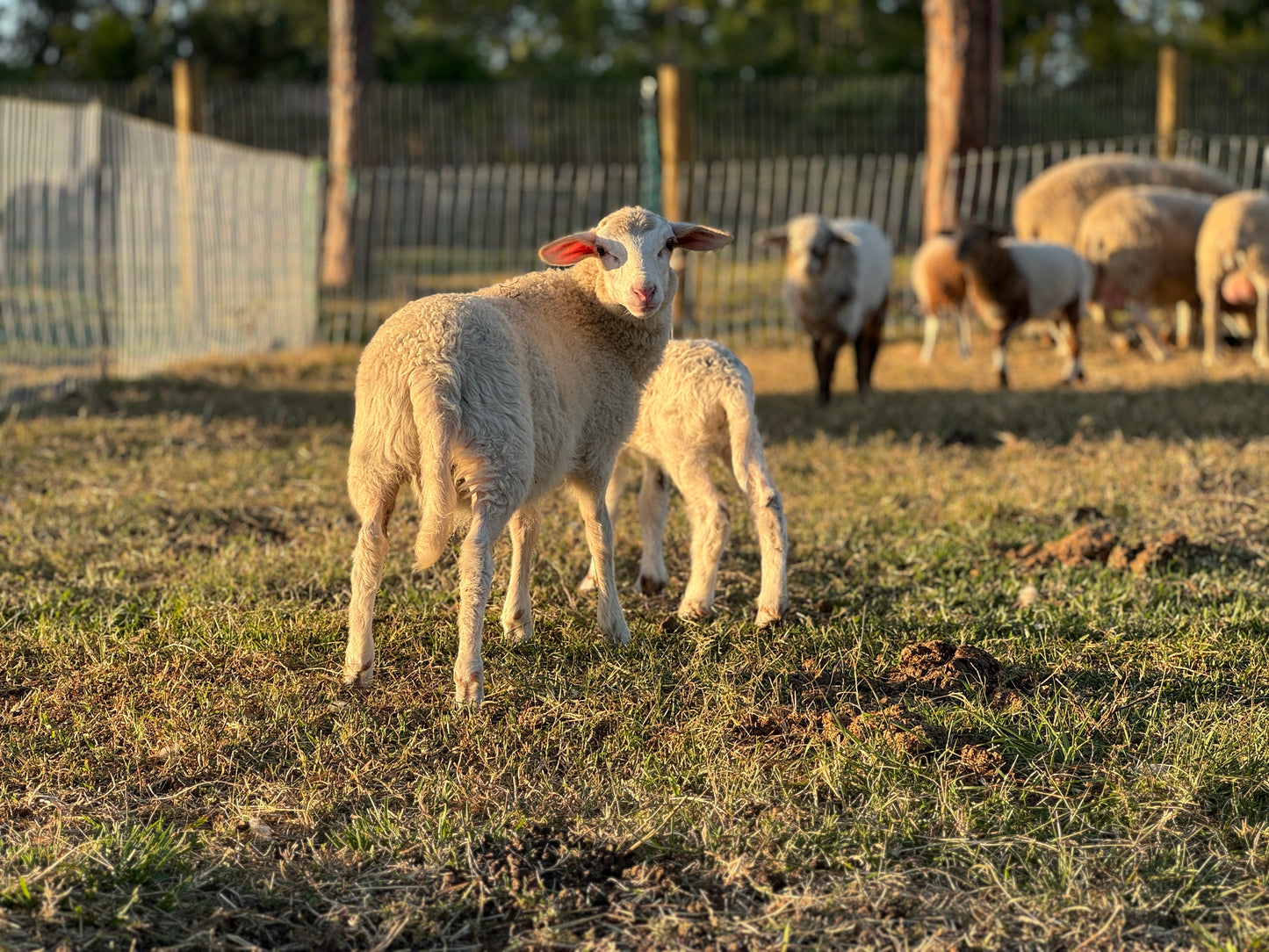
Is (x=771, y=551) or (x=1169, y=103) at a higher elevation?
(x=1169, y=103)

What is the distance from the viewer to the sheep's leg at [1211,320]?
1035cm

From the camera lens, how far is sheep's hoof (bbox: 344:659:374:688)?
3.78 meters

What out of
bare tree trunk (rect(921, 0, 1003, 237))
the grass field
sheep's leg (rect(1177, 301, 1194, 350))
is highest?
bare tree trunk (rect(921, 0, 1003, 237))

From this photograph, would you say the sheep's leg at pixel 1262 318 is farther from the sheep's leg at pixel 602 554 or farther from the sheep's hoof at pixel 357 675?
the sheep's hoof at pixel 357 675

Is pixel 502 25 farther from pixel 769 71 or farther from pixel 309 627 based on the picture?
pixel 309 627

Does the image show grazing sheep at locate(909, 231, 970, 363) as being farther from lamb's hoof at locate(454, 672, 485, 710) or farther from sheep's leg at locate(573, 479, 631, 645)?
lamb's hoof at locate(454, 672, 485, 710)

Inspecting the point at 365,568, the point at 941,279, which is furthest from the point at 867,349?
the point at 365,568

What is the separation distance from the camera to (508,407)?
3.67 metres

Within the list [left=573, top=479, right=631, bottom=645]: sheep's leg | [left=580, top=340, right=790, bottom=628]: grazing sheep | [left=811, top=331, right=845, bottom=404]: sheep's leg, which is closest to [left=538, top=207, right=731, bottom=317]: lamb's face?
[left=580, top=340, right=790, bottom=628]: grazing sheep

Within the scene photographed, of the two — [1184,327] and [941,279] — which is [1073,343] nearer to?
[941,279]

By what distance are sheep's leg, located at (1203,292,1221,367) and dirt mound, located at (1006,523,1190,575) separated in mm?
5869

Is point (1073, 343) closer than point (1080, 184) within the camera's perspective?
Yes

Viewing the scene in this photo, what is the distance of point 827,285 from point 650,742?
6.33 meters

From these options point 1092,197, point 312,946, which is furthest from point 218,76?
point 312,946
